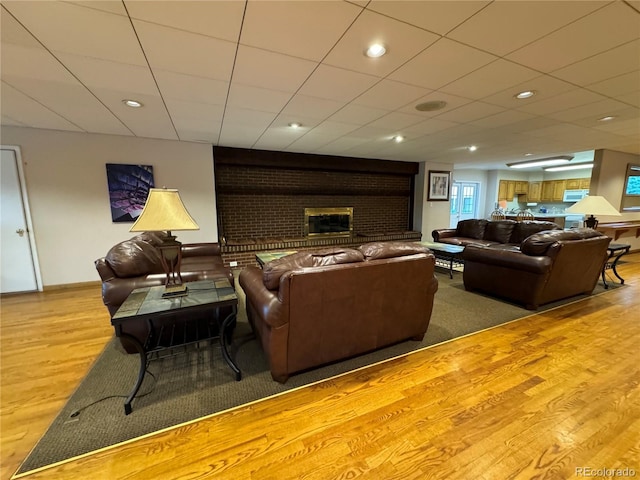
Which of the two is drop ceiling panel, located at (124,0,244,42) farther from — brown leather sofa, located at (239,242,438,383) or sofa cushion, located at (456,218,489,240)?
sofa cushion, located at (456,218,489,240)

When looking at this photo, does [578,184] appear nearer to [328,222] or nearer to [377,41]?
[328,222]

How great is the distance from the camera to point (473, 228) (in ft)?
18.5

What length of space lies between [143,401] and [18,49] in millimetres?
2459

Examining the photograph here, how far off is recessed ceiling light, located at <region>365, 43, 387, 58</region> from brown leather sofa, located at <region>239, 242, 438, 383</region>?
1367 millimetres

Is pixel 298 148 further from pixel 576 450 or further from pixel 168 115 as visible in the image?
pixel 576 450

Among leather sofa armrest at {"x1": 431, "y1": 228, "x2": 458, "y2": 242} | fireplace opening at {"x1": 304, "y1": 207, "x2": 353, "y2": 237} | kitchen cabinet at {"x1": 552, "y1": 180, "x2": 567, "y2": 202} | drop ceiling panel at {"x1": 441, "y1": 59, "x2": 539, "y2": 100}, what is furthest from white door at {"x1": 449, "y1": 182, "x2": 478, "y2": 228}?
drop ceiling panel at {"x1": 441, "y1": 59, "x2": 539, "y2": 100}

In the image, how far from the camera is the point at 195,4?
1322mm

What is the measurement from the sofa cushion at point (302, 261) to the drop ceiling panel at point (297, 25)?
4.53 ft

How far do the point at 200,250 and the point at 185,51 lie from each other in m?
2.75

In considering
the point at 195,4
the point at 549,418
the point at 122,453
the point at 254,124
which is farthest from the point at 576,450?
the point at 254,124

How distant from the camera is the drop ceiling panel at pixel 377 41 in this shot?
1.49m

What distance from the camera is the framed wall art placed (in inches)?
153

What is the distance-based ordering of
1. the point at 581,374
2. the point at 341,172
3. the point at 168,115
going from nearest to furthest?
the point at 581,374
the point at 168,115
the point at 341,172

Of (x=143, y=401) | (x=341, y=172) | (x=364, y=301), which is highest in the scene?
(x=341, y=172)
